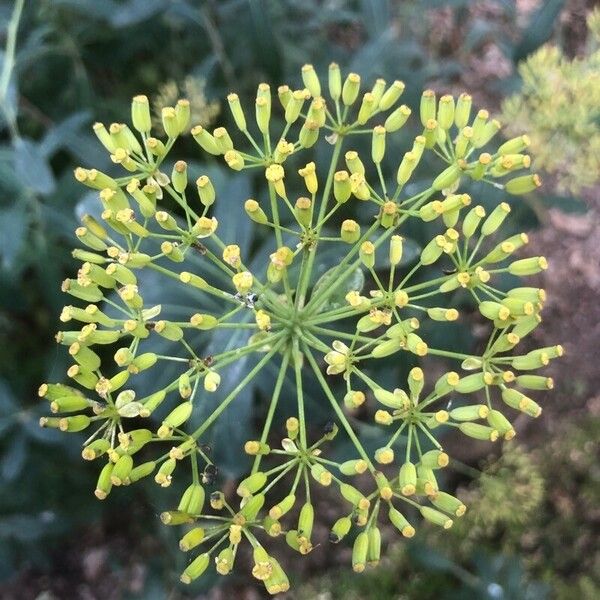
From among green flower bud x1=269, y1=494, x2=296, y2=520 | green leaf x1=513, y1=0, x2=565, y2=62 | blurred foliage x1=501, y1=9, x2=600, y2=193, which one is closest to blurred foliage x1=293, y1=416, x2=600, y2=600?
blurred foliage x1=501, y1=9, x2=600, y2=193

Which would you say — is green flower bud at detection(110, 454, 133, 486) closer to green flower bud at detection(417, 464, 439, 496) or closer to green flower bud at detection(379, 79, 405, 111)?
green flower bud at detection(417, 464, 439, 496)

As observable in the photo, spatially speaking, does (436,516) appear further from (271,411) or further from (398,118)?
(398,118)

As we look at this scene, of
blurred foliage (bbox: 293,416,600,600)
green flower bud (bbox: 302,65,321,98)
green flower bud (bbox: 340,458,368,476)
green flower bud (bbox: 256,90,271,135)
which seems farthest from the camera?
blurred foliage (bbox: 293,416,600,600)

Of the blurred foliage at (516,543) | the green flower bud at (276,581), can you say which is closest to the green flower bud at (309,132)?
the green flower bud at (276,581)

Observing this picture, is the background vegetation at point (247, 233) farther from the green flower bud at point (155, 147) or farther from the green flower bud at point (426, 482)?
the green flower bud at point (426, 482)

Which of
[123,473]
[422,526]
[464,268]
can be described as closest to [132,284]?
[123,473]

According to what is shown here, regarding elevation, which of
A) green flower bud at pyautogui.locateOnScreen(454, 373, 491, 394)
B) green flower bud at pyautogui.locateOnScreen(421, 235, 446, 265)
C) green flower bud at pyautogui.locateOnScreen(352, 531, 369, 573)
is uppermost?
green flower bud at pyautogui.locateOnScreen(421, 235, 446, 265)

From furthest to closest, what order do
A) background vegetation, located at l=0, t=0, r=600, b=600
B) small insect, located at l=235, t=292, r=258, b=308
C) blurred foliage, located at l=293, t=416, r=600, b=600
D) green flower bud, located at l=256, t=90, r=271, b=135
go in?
blurred foliage, located at l=293, t=416, r=600, b=600 → background vegetation, located at l=0, t=0, r=600, b=600 → green flower bud, located at l=256, t=90, r=271, b=135 → small insect, located at l=235, t=292, r=258, b=308

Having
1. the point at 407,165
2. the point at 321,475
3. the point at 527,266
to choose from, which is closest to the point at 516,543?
the point at 527,266
